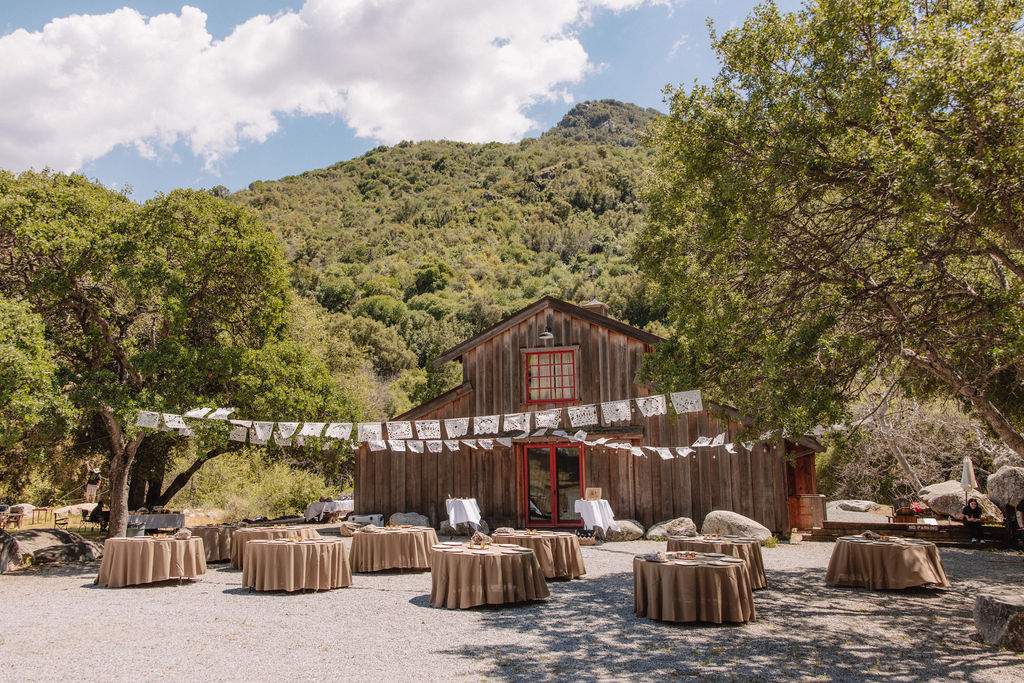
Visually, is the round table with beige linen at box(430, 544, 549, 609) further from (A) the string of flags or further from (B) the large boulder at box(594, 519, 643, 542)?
(B) the large boulder at box(594, 519, 643, 542)

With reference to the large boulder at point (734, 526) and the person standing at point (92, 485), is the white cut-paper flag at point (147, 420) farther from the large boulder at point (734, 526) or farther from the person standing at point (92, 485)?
the large boulder at point (734, 526)

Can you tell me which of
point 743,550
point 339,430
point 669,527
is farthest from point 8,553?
point 669,527

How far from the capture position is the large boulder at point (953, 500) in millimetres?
19297

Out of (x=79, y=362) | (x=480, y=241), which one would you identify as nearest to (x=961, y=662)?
(x=79, y=362)

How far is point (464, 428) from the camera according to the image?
15727 mm

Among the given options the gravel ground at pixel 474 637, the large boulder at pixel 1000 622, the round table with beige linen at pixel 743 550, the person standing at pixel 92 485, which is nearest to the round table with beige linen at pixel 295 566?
the gravel ground at pixel 474 637

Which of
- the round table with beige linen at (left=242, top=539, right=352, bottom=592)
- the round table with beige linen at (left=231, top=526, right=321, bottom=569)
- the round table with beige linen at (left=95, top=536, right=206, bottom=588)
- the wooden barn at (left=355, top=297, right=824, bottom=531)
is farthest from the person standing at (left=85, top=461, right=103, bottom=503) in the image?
the round table with beige linen at (left=242, top=539, right=352, bottom=592)

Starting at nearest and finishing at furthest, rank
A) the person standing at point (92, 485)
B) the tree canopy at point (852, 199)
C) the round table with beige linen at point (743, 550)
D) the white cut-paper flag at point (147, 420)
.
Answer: the tree canopy at point (852, 199) < the round table with beige linen at point (743, 550) < the white cut-paper flag at point (147, 420) < the person standing at point (92, 485)

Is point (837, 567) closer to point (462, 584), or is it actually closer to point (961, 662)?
point (961, 662)

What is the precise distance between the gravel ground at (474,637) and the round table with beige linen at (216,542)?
350cm

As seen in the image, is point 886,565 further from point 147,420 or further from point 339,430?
point 147,420

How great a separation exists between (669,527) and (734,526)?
5.83ft

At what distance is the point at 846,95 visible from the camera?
7.31 metres

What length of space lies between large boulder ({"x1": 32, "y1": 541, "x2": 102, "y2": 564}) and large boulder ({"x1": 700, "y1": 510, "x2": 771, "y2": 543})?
13307 millimetres
